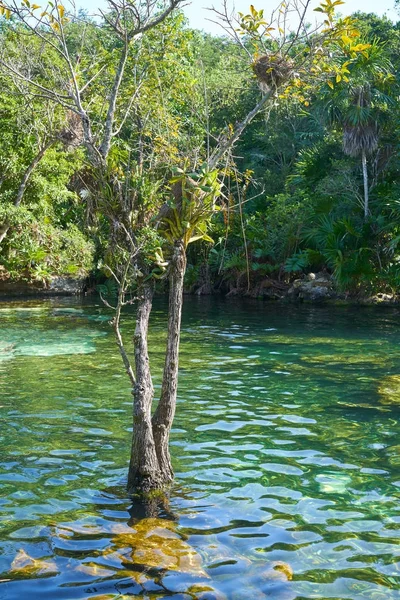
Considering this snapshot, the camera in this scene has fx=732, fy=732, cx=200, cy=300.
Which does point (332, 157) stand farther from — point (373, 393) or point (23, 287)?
point (373, 393)

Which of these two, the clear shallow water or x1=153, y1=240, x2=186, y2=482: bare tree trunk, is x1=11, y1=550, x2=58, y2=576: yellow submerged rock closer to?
the clear shallow water

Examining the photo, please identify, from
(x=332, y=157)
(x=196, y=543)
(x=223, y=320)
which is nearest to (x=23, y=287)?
(x=223, y=320)

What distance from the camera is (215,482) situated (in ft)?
24.3

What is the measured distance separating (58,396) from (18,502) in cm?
477

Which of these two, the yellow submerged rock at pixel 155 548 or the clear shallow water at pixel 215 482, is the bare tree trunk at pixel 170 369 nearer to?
the clear shallow water at pixel 215 482

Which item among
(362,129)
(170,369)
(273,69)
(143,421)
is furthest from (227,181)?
(143,421)

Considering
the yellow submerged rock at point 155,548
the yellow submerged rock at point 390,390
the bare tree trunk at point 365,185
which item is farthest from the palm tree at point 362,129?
the yellow submerged rock at point 155,548

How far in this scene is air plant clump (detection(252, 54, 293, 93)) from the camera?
6.82 m

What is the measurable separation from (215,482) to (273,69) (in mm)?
4068

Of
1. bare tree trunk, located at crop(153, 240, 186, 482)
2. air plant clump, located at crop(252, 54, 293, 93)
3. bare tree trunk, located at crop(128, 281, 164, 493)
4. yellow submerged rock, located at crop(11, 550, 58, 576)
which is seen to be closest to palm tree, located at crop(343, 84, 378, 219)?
air plant clump, located at crop(252, 54, 293, 93)

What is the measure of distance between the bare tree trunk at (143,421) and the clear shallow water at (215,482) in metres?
0.26

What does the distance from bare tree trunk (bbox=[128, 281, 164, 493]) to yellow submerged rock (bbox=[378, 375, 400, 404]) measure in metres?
5.65

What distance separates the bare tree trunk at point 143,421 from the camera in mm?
6473

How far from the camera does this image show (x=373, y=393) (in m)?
11.9
